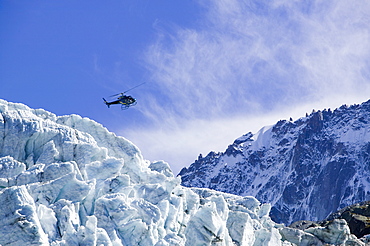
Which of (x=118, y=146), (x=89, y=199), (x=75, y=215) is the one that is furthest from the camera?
(x=118, y=146)

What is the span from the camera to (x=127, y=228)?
2591 inches

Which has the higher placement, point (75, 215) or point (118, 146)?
point (118, 146)

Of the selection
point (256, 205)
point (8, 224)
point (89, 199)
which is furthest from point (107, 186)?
point (256, 205)

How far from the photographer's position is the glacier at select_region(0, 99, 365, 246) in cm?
5906

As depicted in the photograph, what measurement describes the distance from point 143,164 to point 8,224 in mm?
32886

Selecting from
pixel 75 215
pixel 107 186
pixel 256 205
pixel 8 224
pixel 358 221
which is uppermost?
pixel 358 221

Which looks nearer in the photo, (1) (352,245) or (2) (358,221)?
(1) (352,245)

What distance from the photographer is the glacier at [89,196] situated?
59.1 metres

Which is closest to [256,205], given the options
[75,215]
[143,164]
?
[143,164]

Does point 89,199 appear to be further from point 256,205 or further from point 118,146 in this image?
point 256,205

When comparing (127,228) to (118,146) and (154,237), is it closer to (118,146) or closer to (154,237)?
(154,237)

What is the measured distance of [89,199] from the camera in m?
69.3

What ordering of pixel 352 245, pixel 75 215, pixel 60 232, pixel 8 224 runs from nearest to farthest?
1. pixel 8 224
2. pixel 60 232
3. pixel 75 215
4. pixel 352 245

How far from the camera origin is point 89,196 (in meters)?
69.4
